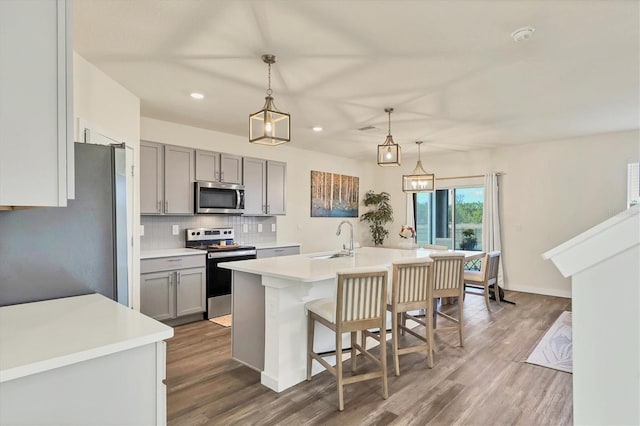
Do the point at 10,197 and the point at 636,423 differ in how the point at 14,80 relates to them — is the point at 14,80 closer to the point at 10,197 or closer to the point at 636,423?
the point at 10,197

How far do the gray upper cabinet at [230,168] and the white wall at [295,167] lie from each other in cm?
25

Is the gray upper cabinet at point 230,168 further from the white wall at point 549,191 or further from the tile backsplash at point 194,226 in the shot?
the white wall at point 549,191

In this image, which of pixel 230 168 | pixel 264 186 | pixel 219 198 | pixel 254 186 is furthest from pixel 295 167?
pixel 219 198

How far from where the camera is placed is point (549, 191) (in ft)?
19.0

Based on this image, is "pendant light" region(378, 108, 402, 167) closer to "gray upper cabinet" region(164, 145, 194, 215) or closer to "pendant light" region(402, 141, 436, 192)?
"pendant light" region(402, 141, 436, 192)

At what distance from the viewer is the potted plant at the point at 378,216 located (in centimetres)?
760

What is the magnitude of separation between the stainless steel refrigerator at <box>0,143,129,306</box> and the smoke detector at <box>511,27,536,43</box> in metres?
2.60

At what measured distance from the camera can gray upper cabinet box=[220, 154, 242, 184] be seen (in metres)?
5.02

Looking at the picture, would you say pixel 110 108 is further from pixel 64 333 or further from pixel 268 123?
pixel 64 333

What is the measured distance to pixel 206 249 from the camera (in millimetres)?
4605

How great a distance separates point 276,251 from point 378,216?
2.96 meters

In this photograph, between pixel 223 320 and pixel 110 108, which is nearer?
pixel 110 108

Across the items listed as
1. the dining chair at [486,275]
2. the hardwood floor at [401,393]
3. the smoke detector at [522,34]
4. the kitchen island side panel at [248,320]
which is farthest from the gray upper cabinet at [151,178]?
the dining chair at [486,275]

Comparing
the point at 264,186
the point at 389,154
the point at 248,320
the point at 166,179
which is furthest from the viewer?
the point at 264,186
